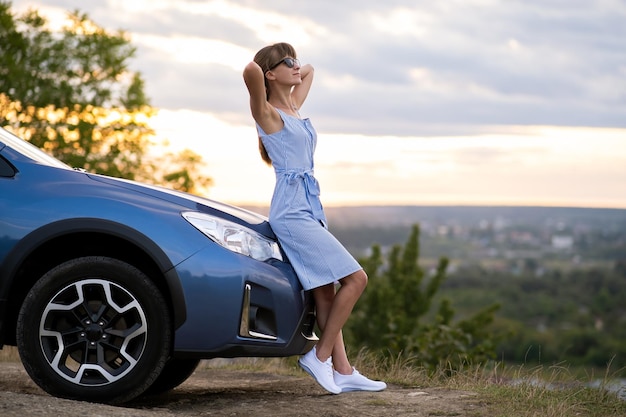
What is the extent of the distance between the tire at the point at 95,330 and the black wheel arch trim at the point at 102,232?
9 centimetres

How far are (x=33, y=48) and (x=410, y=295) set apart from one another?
17751 mm

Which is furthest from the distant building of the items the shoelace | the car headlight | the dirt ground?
the car headlight

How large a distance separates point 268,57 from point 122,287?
1.68 m

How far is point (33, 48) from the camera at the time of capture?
3653cm

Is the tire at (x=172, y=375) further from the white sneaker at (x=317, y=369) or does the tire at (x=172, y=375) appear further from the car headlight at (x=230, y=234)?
the car headlight at (x=230, y=234)

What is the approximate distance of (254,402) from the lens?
17.0ft

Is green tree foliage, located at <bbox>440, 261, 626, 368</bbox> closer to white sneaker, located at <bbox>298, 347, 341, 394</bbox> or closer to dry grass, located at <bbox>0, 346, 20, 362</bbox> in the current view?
dry grass, located at <bbox>0, 346, 20, 362</bbox>

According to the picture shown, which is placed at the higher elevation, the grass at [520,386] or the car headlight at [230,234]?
the car headlight at [230,234]

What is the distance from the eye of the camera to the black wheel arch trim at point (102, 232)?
4555mm

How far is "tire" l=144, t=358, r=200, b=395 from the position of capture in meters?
5.68

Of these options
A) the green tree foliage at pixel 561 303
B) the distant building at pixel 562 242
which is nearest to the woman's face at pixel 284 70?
the green tree foliage at pixel 561 303

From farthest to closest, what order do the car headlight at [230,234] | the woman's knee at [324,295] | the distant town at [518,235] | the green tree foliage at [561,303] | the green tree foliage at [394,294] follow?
1. the distant town at [518,235]
2. the green tree foliage at [561,303]
3. the green tree foliage at [394,294]
4. the woman's knee at [324,295]
5. the car headlight at [230,234]

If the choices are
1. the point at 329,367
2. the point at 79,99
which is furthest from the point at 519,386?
the point at 79,99

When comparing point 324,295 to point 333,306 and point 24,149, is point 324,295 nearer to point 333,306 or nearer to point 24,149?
point 333,306
